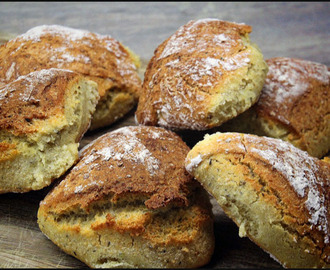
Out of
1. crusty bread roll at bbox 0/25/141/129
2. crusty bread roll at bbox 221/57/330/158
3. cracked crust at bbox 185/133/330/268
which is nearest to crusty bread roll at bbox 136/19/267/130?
crusty bread roll at bbox 221/57/330/158

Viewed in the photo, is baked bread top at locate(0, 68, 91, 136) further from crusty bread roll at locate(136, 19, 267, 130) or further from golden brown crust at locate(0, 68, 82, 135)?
crusty bread roll at locate(136, 19, 267, 130)

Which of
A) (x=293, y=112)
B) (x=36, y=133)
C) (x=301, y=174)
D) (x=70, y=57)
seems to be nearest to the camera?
(x=301, y=174)

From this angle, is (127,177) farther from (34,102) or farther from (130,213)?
(34,102)

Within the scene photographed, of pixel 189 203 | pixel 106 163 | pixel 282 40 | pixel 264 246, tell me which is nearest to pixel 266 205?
pixel 264 246

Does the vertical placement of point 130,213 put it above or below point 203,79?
below

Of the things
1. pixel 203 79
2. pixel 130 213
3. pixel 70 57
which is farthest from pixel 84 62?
pixel 130 213

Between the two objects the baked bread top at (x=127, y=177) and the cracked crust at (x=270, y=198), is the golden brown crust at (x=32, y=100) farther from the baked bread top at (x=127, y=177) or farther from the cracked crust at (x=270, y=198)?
the cracked crust at (x=270, y=198)

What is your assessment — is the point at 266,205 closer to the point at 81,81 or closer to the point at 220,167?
the point at 220,167
